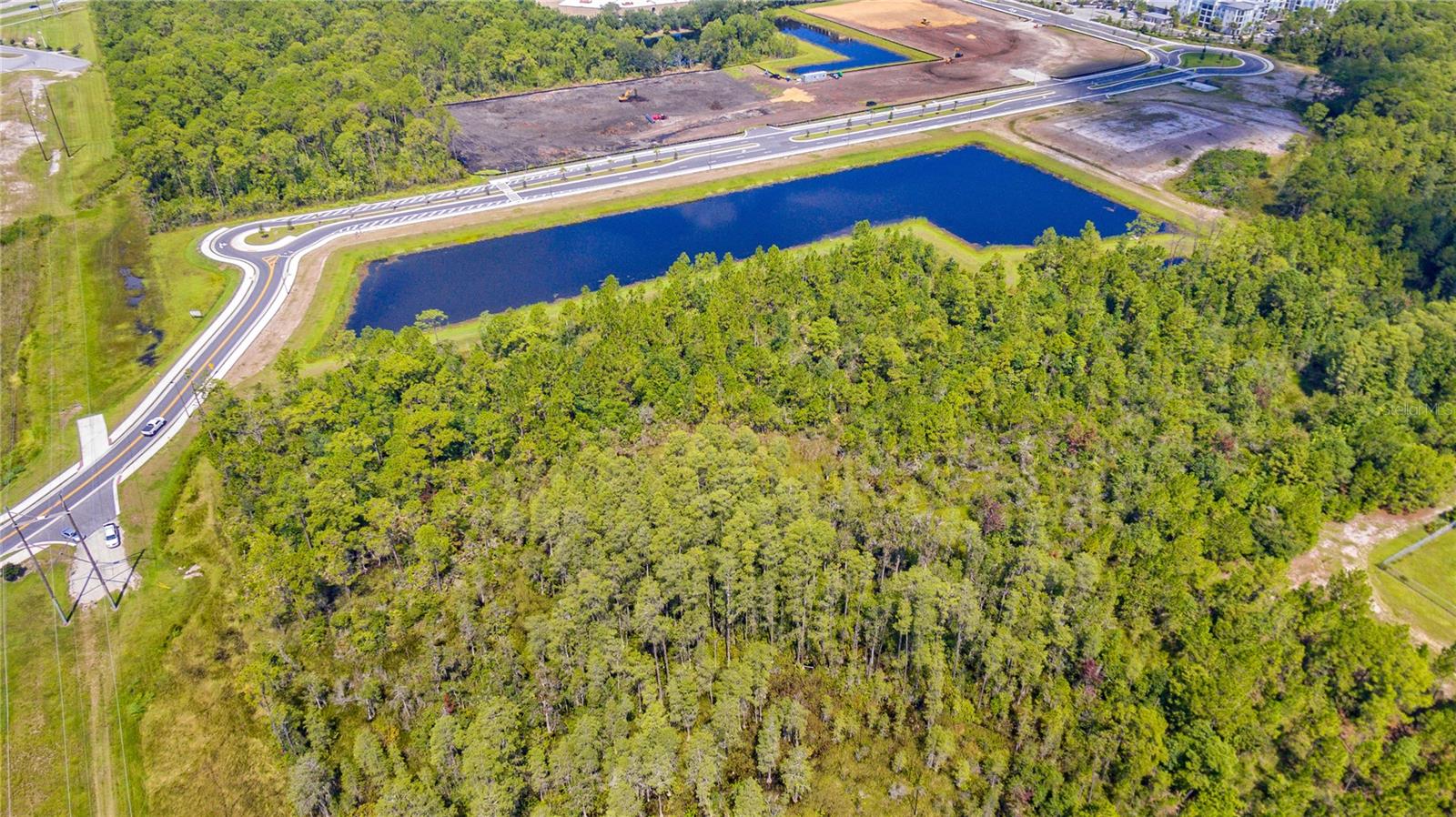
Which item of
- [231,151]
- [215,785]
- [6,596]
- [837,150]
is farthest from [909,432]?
[231,151]

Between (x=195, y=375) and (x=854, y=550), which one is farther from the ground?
(x=854, y=550)

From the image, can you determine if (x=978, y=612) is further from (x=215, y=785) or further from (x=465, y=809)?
(x=215, y=785)

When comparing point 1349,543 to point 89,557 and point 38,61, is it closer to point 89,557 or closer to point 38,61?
point 89,557

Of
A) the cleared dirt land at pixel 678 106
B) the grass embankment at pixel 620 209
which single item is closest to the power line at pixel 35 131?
the cleared dirt land at pixel 678 106

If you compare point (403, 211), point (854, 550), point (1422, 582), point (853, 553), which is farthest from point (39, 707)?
point (1422, 582)

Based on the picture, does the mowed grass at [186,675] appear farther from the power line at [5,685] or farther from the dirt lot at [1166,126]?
the dirt lot at [1166,126]
